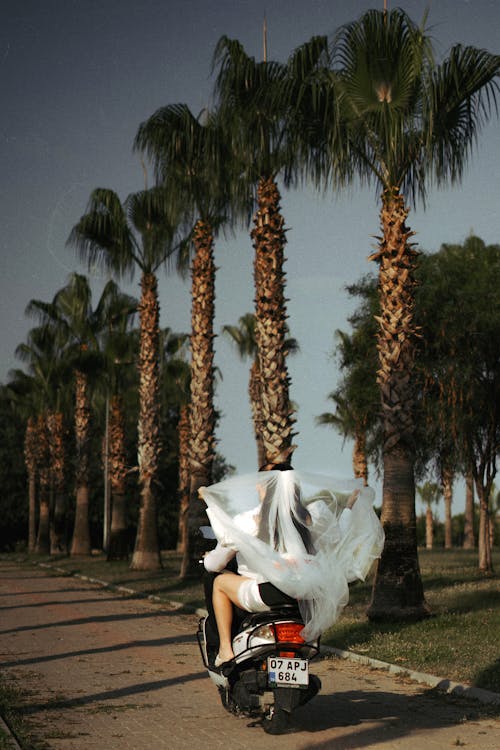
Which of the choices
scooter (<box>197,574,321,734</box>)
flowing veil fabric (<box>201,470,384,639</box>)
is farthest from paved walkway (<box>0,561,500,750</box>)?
flowing veil fabric (<box>201,470,384,639</box>)

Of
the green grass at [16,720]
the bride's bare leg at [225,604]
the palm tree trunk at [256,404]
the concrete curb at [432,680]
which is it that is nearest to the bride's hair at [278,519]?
the bride's bare leg at [225,604]

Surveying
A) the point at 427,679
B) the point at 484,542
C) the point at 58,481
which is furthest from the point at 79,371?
the point at 427,679

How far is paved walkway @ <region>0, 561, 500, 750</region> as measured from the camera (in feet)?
24.7

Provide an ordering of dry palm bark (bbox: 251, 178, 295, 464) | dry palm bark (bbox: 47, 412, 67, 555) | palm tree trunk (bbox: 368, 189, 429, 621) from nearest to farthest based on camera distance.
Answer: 1. palm tree trunk (bbox: 368, 189, 429, 621)
2. dry palm bark (bbox: 251, 178, 295, 464)
3. dry palm bark (bbox: 47, 412, 67, 555)

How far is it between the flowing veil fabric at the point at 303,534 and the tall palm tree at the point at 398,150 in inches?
272

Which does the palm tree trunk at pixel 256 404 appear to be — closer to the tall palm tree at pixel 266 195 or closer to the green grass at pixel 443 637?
the tall palm tree at pixel 266 195

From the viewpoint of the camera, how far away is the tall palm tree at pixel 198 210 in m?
25.0

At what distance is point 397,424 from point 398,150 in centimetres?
436

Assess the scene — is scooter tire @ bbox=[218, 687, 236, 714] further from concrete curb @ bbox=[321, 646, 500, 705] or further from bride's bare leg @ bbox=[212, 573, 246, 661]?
concrete curb @ bbox=[321, 646, 500, 705]

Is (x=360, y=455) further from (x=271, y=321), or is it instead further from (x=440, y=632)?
(x=440, y=632)

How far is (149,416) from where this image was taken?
32.7m

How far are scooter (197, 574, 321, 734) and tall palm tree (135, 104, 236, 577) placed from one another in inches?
655

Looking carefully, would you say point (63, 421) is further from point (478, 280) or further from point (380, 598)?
point (380, 598)

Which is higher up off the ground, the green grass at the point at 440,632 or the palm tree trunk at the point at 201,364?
the palm tree trunk at the point at 201,364
